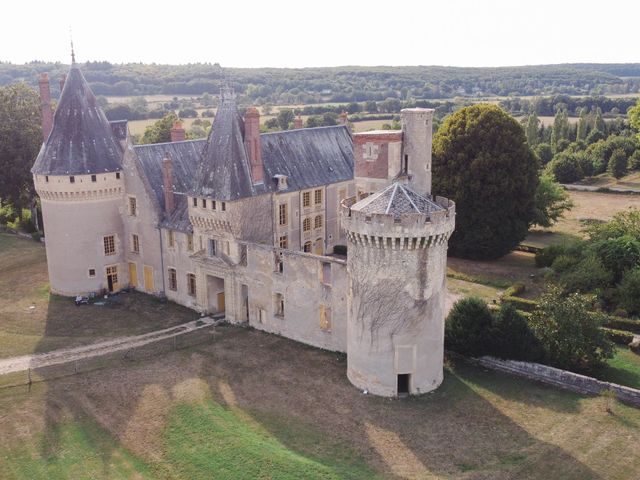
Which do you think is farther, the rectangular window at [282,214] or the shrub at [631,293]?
the rectangular window at [282,214]

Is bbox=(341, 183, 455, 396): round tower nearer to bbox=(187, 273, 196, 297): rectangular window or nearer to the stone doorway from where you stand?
the stone doorway

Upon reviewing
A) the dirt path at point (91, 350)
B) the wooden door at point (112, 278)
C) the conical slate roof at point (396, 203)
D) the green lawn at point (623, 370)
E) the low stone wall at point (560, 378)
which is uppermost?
the conical slate roof at point (396, 203)

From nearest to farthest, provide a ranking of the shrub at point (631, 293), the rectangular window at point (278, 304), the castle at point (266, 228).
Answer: the castle at point (266, 228) < the rectangular window at point (278, 304) < the shrub at point (631, 293)

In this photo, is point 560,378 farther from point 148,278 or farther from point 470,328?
point 148,278

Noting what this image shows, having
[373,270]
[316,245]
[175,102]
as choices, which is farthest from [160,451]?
[175,102]

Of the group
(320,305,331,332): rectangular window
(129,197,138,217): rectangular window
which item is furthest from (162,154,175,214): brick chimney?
(320,305,331,332): rectangular window

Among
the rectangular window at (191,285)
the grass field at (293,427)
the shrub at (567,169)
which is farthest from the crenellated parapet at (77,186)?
the shrub at (567,169)

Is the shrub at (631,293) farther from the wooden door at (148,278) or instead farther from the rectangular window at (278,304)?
the wooden door at (148,278)
